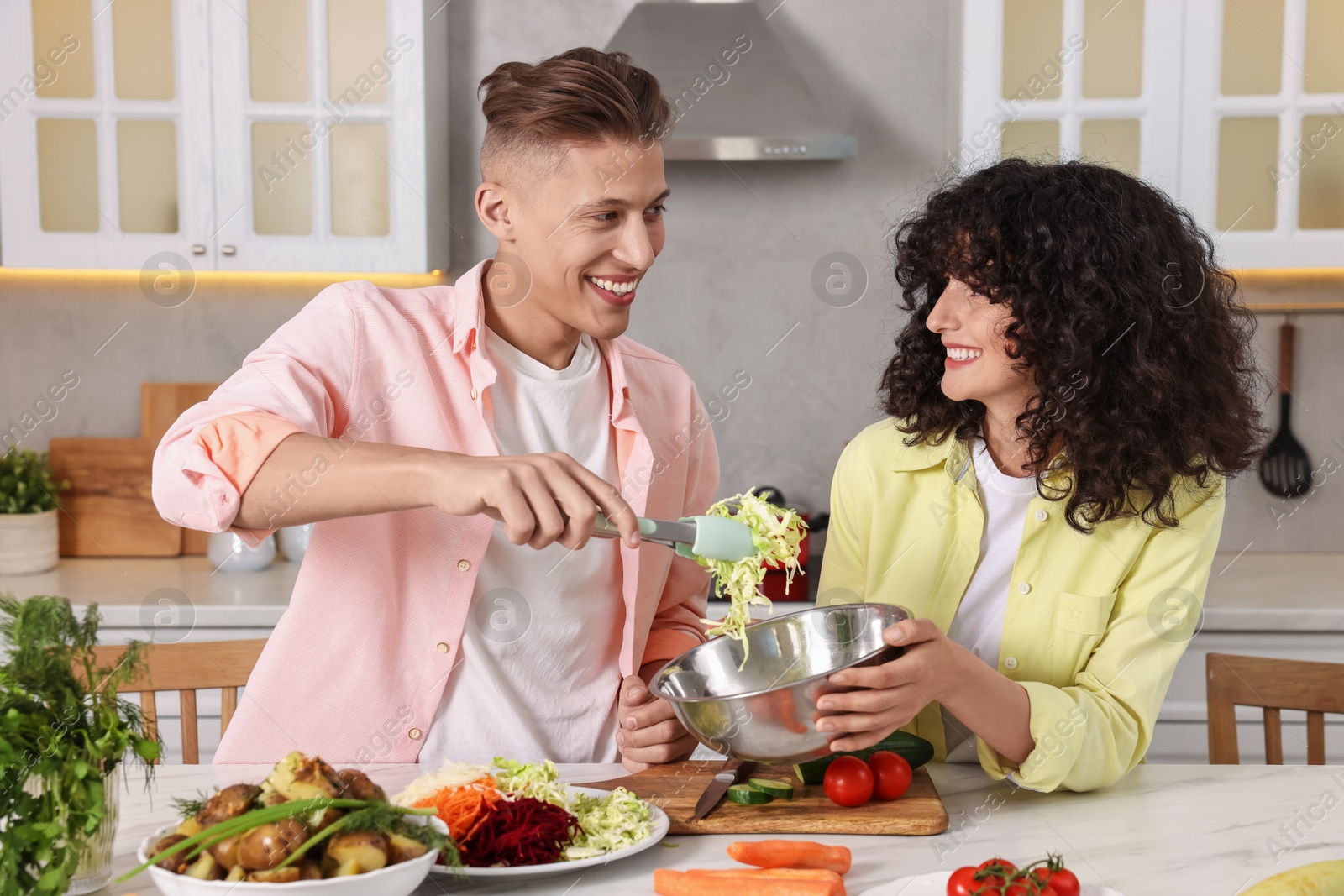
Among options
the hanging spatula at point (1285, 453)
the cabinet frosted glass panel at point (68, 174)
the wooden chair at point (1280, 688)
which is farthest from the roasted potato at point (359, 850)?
the hanging spatula at point (1285, 453)

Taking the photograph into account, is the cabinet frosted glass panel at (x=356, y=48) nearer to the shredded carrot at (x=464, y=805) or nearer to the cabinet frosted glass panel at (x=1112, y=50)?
the cabinet frosted glass panel at (x=1112, y=50)

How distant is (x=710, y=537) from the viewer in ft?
4.39

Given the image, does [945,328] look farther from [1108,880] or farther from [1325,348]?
[1325,348]

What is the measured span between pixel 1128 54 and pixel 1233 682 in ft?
5.81

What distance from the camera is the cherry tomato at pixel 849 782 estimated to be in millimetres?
1261

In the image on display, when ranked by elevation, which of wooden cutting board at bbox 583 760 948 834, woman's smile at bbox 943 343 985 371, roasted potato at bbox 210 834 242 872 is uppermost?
woman's smile at bbox 943 343 985 371

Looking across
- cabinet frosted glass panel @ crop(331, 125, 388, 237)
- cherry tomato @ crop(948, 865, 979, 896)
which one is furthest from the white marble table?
cabinet frosted glass panel @ crop(331, 125, 388, 237)

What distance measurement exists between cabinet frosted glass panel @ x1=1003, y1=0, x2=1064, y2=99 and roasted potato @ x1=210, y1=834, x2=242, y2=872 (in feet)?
8.38

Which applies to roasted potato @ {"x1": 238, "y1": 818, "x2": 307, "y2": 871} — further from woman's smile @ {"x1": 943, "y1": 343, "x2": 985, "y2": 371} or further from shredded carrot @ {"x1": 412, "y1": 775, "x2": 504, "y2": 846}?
woman's smile @ {"x1": 943, "y1": 343, "x2": 985, "y2": 371}

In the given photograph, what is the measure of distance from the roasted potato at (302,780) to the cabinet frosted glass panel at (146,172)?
2.25 metres

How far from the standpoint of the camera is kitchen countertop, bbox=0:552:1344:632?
8.45 feet

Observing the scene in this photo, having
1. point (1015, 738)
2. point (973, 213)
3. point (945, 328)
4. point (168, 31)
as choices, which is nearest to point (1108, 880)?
point (1015, 738)

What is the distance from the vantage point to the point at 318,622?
58.6 inches

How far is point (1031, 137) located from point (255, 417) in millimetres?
2197
